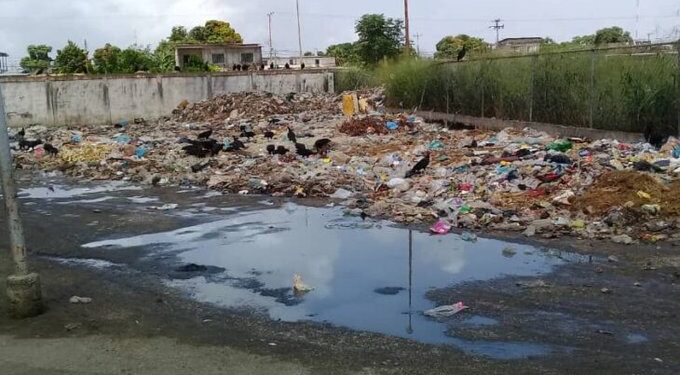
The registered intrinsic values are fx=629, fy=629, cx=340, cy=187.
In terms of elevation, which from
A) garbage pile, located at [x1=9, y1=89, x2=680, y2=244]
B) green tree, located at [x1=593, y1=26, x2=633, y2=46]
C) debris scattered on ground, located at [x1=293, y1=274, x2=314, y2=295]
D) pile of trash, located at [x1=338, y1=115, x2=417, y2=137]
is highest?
green tree, located at [x1=593, y1=26, x2=633, y2=46]

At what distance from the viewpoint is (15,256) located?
4.74m

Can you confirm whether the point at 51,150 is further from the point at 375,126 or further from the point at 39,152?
the point at 375,126

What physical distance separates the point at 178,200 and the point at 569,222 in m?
6.37

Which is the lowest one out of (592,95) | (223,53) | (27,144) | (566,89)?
(27,144)

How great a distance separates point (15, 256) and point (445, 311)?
331 centimetres

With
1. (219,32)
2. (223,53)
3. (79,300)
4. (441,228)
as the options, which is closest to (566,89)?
(441,228)

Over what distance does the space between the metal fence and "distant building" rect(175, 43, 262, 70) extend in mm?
39223

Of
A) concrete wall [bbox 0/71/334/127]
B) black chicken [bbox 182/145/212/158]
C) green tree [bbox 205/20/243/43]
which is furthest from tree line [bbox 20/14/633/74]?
green tree [bbox 205/20/243/43]

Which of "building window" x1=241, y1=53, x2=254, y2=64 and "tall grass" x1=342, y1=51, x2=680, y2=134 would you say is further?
"building window" x1=241, y1=53, x2=254, y2=64

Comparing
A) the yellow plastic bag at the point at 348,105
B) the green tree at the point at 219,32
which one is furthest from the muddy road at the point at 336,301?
the green tree at the point at 219,32

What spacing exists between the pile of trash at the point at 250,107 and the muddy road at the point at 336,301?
16881 mm

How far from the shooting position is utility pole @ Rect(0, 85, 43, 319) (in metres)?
4.62

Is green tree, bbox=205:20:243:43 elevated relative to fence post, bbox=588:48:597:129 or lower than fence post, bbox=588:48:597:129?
elevated

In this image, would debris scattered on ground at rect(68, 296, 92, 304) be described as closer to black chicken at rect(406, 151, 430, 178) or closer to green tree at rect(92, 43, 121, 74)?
black chicken at rect(406, 151, 430, 178)
